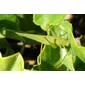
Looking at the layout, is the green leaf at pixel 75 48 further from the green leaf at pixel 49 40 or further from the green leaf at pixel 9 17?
the green leaf at pixel 9 17

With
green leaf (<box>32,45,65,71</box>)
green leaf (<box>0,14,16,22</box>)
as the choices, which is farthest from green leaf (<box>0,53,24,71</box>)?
green leaf (<box>0,14,16,22</box>)

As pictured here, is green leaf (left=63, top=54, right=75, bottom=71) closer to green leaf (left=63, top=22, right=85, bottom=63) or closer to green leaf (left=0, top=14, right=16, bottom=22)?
green leaf (left=63, top=22, right=85, bottom=63)

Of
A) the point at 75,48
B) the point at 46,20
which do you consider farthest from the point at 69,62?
the point at 46,20

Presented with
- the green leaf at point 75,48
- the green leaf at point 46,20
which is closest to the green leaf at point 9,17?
the green leaf at point 46,20
